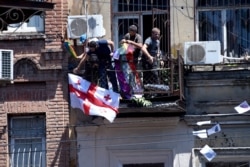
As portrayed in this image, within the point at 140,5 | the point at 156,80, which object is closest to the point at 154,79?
the point at 156,80

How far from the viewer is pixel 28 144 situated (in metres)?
20.7

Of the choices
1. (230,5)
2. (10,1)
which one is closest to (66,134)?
(230,5)

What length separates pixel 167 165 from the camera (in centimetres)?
2036

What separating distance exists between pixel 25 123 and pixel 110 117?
1854mm

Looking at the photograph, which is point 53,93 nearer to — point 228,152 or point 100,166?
point 100,166

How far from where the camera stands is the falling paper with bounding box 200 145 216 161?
20.1 m

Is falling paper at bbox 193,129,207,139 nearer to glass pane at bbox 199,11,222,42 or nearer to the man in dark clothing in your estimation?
the man in dark clothing

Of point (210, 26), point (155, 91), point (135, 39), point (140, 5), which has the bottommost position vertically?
point (155, 91)

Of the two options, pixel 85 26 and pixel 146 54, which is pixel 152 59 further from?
pixel 85 26

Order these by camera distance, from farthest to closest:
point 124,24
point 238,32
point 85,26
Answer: point 124,24 → point 238,32 → point 85,26

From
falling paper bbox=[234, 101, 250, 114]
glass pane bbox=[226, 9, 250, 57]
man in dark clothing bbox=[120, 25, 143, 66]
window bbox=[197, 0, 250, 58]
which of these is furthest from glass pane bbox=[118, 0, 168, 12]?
falling paper bbox=[234, 101, 250, 114]

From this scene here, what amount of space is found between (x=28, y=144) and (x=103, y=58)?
2.24m

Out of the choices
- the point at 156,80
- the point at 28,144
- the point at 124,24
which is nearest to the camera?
the point at 156,80

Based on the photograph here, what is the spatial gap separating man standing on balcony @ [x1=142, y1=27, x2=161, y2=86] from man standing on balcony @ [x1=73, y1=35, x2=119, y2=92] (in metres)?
0.59
